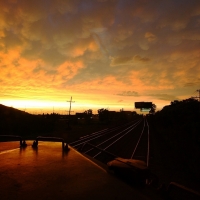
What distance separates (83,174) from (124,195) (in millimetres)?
1613

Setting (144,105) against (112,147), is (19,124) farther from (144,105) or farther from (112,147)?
(144,105)

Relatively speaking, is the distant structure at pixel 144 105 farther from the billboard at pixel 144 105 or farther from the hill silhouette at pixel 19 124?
the hill silhouette at pixel 19 124

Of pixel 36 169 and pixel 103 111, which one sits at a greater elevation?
pixel 103 111

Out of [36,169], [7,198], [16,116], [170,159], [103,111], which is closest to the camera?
[7,198]

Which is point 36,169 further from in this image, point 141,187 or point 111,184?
point 141,187

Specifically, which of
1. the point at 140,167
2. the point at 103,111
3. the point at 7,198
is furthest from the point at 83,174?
the point at 103,111

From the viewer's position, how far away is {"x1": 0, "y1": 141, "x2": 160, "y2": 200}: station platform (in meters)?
3.97

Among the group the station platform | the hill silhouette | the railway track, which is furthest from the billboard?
the station platform

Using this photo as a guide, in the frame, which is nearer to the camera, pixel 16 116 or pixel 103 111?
pixel 16 116

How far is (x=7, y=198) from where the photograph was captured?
12.3 feet

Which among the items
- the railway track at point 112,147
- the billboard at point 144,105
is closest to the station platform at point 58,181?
the railway track at point 112,147

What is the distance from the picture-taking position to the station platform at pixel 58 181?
13.0 ft

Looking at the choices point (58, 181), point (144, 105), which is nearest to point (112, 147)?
point (58, 181)

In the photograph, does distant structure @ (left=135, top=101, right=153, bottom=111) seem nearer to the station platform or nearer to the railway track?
the railway track
